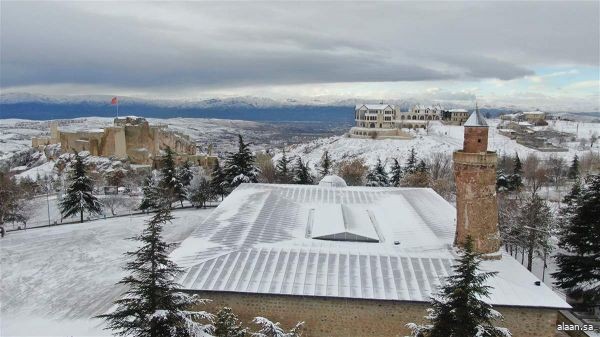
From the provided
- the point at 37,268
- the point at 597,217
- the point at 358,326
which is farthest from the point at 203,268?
the point at 597,217

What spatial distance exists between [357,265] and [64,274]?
15474mm

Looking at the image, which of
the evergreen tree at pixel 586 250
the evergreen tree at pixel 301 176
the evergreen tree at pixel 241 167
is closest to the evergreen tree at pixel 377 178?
A: the evergreen tree at pixel 301 176

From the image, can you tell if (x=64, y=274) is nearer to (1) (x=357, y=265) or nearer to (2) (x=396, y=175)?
(1) (x=357, y=265)

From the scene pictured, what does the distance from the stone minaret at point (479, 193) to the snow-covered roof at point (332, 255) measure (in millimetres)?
829

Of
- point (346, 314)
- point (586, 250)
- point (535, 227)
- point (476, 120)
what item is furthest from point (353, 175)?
point (346, 314)

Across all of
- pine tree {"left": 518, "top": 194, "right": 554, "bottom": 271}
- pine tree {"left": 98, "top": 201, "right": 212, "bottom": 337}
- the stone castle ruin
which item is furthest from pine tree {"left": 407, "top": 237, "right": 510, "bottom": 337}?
the stone castle ruin

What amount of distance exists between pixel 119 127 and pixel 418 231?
4900 centimetres

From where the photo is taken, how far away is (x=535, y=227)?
22.6m

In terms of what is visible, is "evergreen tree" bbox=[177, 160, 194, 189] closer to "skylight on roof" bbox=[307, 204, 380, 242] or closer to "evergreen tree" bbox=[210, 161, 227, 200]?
"evergreen tree" bbox=[210, 161, 227, 200]

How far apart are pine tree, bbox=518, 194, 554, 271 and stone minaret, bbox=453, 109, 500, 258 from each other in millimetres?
8709

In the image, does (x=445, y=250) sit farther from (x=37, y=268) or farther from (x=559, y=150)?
(x=559, y=150)

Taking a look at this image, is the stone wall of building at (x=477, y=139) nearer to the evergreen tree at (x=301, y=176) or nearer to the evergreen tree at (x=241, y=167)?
the evergreen tree at (x=241, y=167)

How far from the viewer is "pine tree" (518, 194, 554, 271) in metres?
22.3

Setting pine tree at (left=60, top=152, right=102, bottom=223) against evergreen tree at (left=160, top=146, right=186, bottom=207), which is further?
evergreen tree at (left=160, top=146, right=186, bottom=207)
